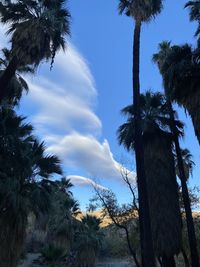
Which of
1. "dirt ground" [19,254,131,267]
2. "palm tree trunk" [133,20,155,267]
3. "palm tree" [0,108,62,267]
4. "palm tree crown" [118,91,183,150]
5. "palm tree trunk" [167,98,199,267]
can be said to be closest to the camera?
"palm tree trunk" [133,20,155,267]

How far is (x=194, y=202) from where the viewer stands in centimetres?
3706

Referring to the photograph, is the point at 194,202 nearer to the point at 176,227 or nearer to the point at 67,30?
the point at 176,227

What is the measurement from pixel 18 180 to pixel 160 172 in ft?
33.3

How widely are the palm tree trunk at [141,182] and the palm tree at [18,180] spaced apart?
16.8 feet

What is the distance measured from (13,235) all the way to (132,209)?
1826 cm

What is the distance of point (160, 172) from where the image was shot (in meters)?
26.4

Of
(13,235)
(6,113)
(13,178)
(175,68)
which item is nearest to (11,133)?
(6,113)

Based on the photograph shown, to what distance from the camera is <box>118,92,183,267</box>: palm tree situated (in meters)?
24.4

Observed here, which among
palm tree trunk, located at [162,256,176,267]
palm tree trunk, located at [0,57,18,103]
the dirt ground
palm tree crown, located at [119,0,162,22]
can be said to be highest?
palm tree crown, located at [119,0,162,22]

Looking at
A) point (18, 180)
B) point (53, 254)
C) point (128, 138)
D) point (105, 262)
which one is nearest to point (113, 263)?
point (105, 262)

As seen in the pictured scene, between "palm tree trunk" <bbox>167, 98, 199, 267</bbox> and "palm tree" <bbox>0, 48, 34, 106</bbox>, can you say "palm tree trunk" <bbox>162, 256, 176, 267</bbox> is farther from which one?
"palm tree" <bbox>0, 48, 34, 106</bbox>

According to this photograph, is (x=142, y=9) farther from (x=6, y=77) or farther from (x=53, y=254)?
(x=53, y=254)

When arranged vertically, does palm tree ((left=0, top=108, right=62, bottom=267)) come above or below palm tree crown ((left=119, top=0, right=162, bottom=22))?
below

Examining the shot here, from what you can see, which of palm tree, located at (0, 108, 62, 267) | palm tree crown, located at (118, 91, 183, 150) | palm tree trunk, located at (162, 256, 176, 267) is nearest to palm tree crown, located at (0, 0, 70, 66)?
palm tree, located at (0, 108, 62, 267)
